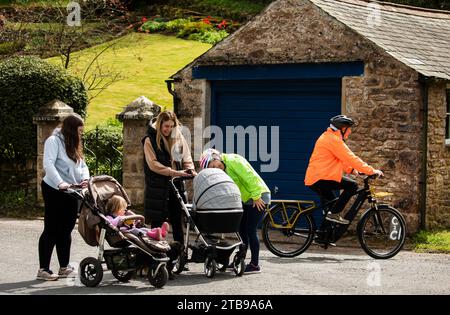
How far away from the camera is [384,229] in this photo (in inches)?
468

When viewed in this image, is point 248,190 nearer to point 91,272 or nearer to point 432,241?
point 91,272

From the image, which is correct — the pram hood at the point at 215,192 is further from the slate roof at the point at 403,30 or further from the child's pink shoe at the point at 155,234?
the slate roof at the point at 403,30

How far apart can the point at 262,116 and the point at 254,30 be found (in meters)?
1.52

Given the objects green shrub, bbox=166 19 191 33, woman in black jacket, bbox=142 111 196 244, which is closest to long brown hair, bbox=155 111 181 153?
woman in black jacket, bbox=142 111 196 244

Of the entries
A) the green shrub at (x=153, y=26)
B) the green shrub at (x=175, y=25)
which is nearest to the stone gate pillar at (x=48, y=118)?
the green shrub at (x=153, y=26)

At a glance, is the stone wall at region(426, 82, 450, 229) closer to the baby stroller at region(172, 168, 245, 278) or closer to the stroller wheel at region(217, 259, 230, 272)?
the stroller wheel at region(217, 259, 230, 272)

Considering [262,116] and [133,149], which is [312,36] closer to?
[262,116]

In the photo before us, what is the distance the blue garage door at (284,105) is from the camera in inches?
609

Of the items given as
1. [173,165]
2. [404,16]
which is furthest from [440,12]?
[173,165]

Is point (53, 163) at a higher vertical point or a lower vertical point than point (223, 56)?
lower

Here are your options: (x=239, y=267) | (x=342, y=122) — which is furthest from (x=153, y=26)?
(x=239, y=267)

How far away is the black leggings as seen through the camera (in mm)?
9891

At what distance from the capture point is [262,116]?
16.2 m

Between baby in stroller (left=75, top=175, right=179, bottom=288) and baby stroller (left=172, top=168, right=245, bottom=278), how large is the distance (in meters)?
0.48
